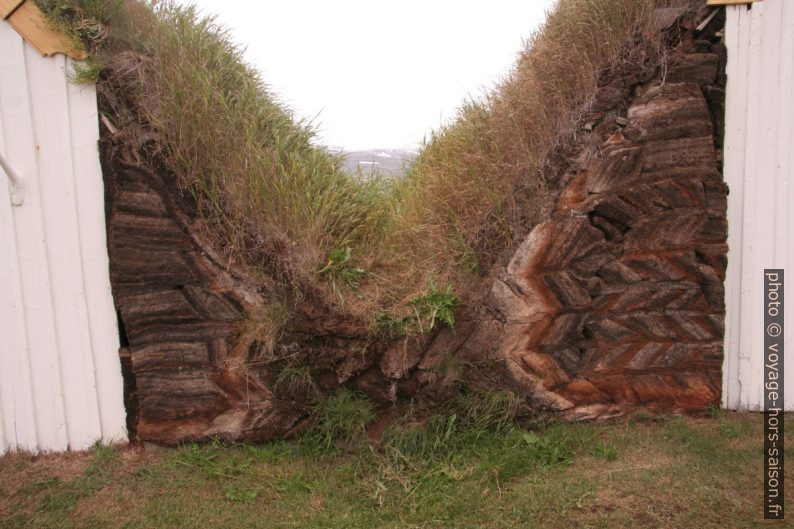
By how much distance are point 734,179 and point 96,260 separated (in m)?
4.28

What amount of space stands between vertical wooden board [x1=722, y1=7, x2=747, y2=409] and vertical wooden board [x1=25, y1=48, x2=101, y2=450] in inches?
170

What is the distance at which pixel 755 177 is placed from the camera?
12.1 feet

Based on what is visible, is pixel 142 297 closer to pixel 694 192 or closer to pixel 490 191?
pixel 490 191

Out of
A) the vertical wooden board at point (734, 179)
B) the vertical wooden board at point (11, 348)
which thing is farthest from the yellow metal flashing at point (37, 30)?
the vertical wooden board at point (734, 179)

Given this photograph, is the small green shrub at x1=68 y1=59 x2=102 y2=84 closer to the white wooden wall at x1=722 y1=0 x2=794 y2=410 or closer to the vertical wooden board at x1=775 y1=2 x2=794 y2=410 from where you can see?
the white wooden wall at x1=722 y1=0 x2=794 y2=410

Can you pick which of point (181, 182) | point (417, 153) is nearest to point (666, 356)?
point (417, 153)

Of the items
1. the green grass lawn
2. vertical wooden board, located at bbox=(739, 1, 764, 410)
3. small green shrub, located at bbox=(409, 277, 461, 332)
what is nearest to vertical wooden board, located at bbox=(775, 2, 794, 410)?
vertical wooden board, located at bbox=(739, 1, 764, 410)

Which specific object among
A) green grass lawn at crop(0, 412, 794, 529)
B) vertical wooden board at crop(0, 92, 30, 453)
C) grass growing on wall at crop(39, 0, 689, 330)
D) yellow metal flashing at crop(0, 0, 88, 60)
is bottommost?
green grass lawn at crop(0, 412, 794, 529)

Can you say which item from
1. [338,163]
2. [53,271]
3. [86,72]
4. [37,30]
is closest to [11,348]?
[53,271]

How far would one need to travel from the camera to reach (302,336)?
142 inches

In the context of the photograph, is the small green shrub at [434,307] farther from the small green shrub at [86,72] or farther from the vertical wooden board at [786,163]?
the small green shrub at [86,72]

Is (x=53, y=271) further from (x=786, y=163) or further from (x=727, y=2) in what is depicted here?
(x=786, y=163)

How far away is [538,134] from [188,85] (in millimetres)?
2461

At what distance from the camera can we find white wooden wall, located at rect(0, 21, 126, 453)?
3.41 m
